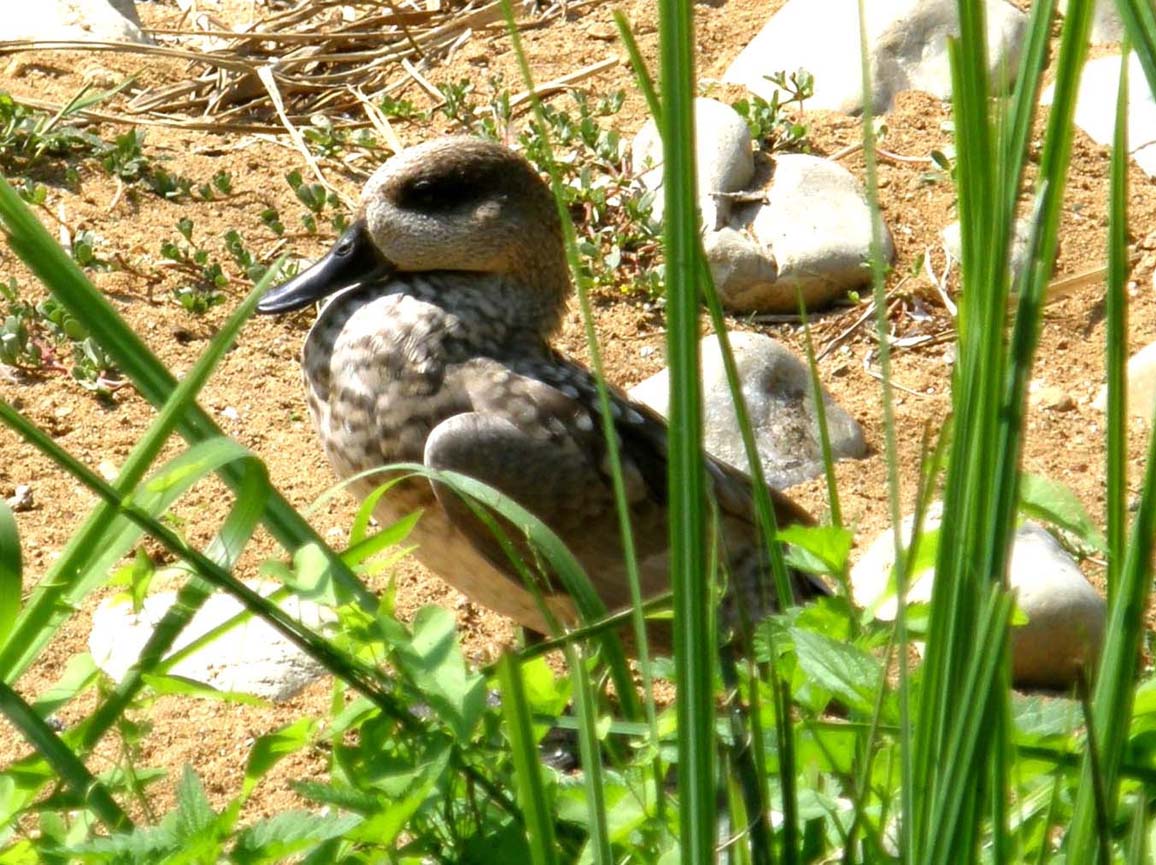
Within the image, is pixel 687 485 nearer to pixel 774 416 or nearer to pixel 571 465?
pixel 571 465

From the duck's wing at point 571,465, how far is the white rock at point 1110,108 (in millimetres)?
1823

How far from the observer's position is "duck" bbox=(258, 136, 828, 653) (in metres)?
2.72

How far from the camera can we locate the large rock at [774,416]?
136 inches

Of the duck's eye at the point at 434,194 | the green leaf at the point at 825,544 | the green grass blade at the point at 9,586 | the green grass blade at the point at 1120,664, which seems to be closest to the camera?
the green grass blade at the point at 1120,664

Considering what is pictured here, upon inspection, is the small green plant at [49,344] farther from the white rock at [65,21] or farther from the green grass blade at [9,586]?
the green grass blade at [9,586]

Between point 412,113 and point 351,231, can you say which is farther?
point 412,113

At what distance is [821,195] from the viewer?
4.05 m

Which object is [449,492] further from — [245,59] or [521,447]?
[245,59]

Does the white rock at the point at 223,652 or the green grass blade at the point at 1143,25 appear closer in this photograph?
the green grass blade at the point at 1143,25

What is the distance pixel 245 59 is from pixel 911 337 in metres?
1.99

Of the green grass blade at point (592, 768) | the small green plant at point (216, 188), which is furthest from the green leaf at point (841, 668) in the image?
the small green plant at point (216, 188)

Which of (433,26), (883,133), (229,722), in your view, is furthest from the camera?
(433,26)

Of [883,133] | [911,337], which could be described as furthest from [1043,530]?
[883,133]

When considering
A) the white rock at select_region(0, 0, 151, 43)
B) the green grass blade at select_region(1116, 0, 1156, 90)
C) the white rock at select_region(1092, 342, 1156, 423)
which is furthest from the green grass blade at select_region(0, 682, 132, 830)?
the white rock at select_region(0, 0, 151, 43)
